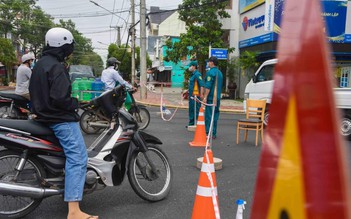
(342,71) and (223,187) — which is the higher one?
(342,71)

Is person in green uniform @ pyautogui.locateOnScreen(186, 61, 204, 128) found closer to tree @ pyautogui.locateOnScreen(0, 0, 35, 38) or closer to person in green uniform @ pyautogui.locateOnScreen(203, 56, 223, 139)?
person in green uniform @ pyautogui.locateOnScreen(203, 56, 223, 139)

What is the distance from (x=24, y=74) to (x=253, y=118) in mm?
5370

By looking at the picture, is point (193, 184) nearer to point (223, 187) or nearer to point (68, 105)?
point (223, 187)

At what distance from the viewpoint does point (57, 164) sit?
338 cm

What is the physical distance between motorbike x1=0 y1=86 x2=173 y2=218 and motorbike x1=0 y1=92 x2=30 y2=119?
14.7 ft

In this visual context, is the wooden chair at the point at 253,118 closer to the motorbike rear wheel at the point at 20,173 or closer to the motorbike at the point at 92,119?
the motorbike at the point at 92,119

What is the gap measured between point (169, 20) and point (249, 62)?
39.8m

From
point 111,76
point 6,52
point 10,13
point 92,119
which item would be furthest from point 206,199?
point 10,13

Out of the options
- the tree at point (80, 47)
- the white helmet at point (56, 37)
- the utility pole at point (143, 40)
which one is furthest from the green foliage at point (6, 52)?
the white helmet at point (56, 37)

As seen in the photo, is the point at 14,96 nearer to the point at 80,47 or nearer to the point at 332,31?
the point at 332,31

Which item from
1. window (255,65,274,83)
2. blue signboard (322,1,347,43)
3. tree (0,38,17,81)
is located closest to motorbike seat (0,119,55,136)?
window (255,65,274,83)

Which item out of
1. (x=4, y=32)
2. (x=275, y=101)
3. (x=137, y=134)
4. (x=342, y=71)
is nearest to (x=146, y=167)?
(x=137, y=134)

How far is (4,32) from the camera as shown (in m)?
37.8

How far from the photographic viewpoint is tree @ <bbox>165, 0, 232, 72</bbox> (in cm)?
1983
